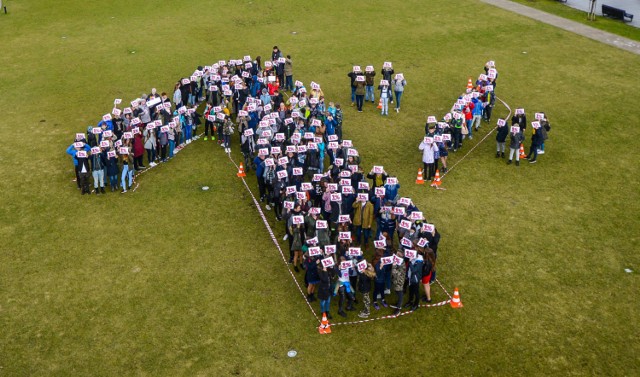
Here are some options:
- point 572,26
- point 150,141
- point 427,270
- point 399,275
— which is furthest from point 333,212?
point 572,26

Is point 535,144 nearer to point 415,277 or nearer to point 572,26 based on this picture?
point 415,277

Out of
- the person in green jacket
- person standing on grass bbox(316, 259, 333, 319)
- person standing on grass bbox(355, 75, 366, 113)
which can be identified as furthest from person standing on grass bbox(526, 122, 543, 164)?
person standing on grass bbox(316, 259, 333, 319)

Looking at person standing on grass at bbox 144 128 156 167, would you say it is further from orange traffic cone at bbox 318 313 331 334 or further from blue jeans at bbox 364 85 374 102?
orange traffic cone at bbox 318 313 331 334

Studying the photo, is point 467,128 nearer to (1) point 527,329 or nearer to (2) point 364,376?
(1) point 527,329

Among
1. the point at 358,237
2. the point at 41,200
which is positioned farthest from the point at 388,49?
the point at 41,200

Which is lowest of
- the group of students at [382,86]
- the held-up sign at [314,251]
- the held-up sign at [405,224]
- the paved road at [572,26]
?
the held-up sign at [314,251]

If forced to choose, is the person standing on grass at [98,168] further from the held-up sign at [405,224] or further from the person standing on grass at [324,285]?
the held-up sign at [405,224]

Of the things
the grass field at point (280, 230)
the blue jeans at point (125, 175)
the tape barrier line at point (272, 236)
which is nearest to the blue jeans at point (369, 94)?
the grass field at point (280, 230)
